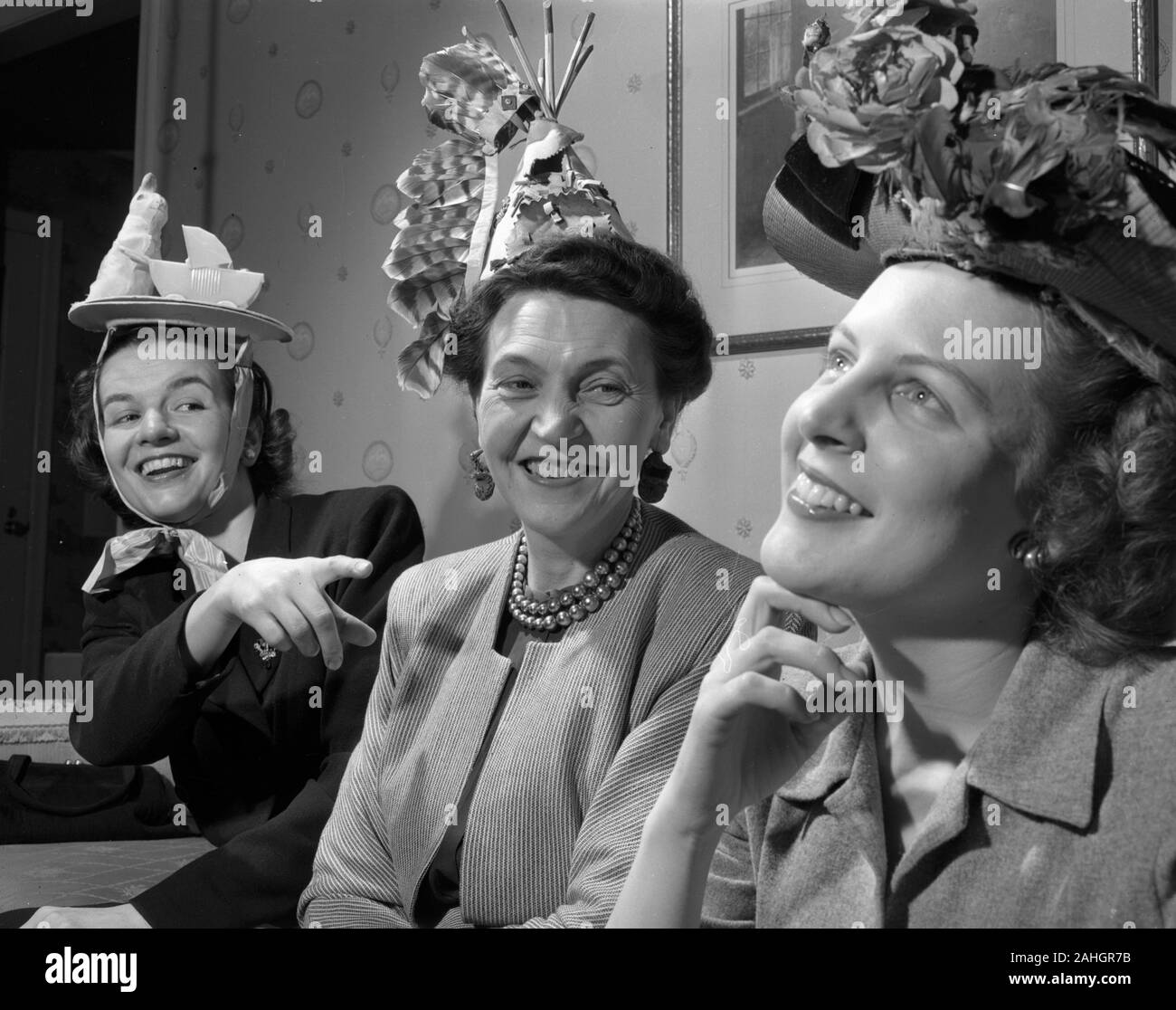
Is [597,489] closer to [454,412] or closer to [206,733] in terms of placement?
[454,412]

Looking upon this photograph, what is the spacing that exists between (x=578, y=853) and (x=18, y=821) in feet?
2.39

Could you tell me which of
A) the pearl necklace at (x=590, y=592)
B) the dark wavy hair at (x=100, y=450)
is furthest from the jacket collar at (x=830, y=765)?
the dark wavy hair at (x=100, y=450)

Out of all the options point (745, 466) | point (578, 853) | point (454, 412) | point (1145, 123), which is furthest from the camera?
point (454, 412)

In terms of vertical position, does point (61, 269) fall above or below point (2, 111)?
below

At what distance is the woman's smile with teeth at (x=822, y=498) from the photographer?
0.81 m

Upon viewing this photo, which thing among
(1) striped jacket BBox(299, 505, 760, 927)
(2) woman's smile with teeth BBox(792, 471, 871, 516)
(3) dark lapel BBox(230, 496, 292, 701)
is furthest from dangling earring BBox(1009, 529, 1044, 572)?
(3) dark lapel BBox(230, 496, 292, 701)

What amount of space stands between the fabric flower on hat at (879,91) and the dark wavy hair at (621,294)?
0.84ft

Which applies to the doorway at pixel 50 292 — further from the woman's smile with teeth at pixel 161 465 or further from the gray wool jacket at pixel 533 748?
the gray wool jacket at pixel 533 748

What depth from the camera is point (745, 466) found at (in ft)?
3.67

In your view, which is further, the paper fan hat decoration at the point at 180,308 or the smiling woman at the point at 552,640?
the paper fan hat decoration at the point at 180,308

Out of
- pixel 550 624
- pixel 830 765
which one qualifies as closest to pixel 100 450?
pixel 550 624

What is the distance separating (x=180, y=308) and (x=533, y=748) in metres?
0.61

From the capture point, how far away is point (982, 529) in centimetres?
81

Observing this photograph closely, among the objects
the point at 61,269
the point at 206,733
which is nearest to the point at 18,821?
the point at 206,733
